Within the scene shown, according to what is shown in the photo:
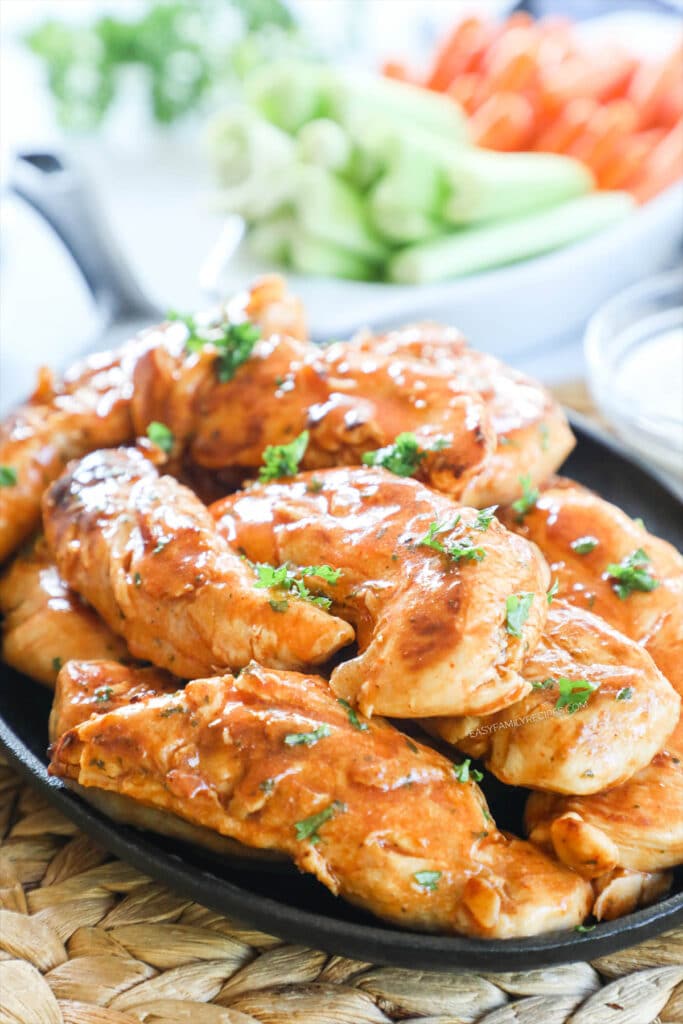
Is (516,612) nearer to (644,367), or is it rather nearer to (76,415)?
(76,415)

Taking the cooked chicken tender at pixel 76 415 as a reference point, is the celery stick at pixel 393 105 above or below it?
above

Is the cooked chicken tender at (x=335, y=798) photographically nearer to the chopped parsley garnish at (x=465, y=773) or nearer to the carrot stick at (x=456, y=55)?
the chopped parsley garnish at (x=465, y=773)

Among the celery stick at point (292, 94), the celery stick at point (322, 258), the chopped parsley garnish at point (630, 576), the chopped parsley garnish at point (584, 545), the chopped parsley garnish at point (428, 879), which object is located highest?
the chopped parsley garnish at point (630, 576)

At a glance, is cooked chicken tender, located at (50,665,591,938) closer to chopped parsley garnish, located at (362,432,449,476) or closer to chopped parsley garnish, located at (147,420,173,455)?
chopped parsley garnish, located at (362,432,449,476)

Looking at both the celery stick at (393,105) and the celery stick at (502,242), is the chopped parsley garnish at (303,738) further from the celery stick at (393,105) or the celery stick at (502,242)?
the celery stick at (393,105)

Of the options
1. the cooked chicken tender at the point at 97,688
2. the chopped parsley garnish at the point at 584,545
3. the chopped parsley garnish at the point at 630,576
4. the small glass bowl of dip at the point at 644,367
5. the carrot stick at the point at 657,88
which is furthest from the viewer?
the carrot stick at the point at 657,88

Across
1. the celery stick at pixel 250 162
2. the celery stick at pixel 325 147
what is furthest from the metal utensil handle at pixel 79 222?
the celery stick at pixel 325 147

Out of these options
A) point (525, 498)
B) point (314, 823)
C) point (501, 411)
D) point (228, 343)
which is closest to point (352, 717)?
point (314, 823)

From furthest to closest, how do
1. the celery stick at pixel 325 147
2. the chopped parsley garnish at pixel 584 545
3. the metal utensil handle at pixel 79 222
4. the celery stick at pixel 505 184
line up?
the celery stick at pixel 325 147
the celery stick at pixel 505 184
the metal utensil handle at pixel 79 222
the chopped parsley garnish at pixel 584 545

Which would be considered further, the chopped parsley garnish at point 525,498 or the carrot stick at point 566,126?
the carrot stick at point 566,126

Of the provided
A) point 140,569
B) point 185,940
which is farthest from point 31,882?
point 140,569
